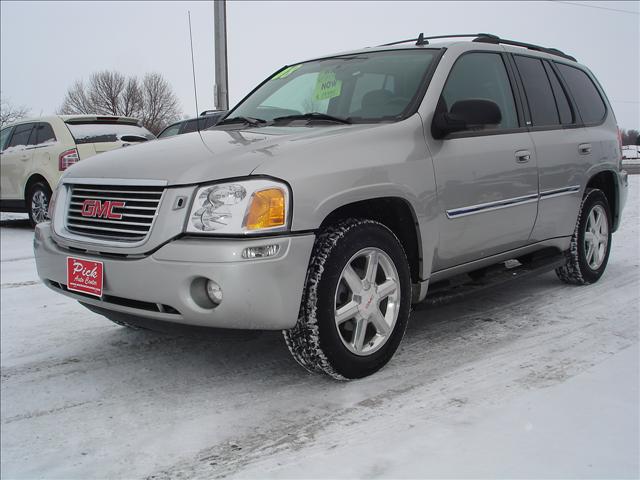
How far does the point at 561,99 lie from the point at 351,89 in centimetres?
190

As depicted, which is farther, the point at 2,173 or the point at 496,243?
the point at 2,173

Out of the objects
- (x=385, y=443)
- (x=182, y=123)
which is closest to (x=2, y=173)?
(x=182, y=123)

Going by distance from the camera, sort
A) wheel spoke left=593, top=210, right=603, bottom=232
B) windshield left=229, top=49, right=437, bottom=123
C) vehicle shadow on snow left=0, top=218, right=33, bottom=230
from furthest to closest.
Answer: vehicle shadow on snow left=0, top=218, right=33, bottom=230, wheel spoke left=593, top=210, right=603, bottom=232, windshield left=229, top=49, right=437, bottom=123

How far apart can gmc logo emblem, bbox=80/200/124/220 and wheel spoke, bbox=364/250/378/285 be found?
47.4 inches

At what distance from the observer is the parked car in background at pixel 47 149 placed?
8844 millimetres

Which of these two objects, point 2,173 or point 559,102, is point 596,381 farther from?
point 2,173

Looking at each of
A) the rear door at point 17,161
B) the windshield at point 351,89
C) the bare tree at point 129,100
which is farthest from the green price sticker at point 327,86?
the bare tree at point 129,100

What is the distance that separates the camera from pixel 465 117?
3.43m

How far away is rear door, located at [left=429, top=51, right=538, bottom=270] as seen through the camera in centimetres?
349

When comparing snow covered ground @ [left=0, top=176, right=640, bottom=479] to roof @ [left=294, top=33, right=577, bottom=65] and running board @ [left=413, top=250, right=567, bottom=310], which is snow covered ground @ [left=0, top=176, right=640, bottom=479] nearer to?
running board @ [left=413, top=250, right=567, bottom=310]

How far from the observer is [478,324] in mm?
4055

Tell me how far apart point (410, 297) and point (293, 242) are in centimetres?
86

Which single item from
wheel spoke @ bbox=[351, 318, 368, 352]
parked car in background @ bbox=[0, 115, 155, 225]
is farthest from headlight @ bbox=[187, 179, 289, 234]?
parked car in background @ bbox=[0, 115, 155, 225]

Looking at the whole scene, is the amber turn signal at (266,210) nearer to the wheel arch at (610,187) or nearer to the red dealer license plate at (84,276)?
the red dealer license plate at (84,276)
